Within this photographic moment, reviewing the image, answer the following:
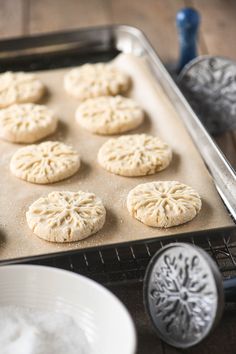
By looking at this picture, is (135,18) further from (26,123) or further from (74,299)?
(74,299)

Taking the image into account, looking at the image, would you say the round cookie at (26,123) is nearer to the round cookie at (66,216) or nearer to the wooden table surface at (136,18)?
the round cookie at (66,216)

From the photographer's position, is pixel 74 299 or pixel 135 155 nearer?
pixel 74 299

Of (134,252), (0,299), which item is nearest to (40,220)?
(134,252)

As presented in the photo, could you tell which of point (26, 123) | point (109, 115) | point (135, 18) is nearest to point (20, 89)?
point (26, 123)

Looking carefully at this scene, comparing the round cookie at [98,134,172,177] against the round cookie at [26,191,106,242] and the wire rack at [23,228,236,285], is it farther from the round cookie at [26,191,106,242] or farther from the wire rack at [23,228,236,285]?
the wire rack at [23,228,236,285]

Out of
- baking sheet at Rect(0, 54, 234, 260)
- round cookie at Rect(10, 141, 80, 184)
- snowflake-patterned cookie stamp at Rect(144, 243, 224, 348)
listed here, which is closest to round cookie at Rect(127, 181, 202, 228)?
baking sheet at Rect(0, 54, 234, 260)
